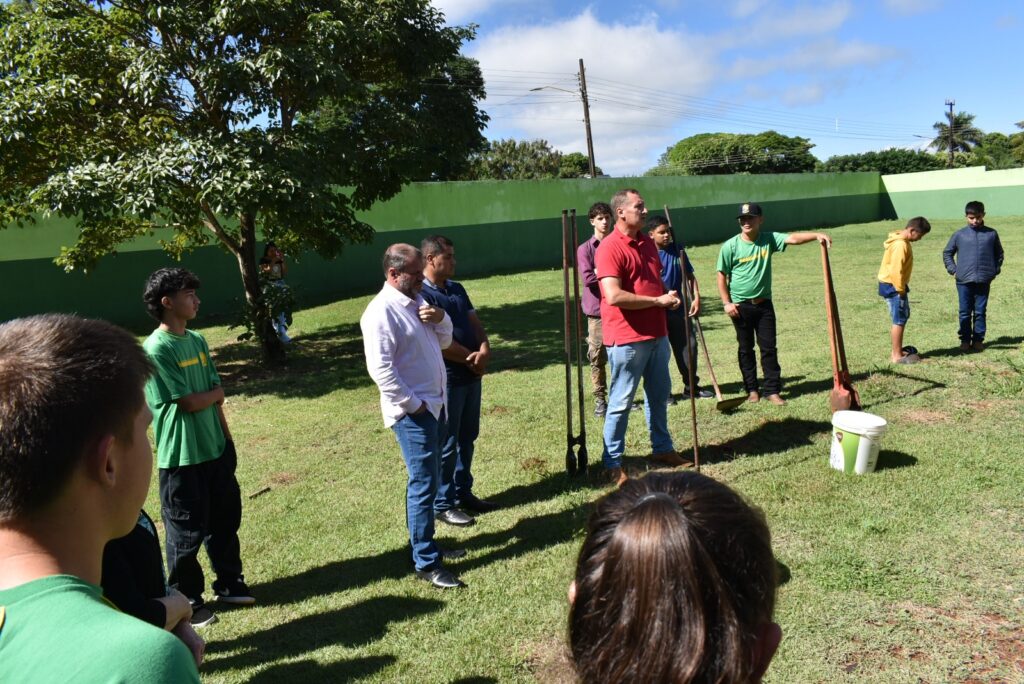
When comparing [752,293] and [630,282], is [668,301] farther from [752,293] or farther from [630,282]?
[752,293]

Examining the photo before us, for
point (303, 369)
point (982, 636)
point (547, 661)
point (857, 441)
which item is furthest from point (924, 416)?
point (303, 369)

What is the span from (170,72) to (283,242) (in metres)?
3.67

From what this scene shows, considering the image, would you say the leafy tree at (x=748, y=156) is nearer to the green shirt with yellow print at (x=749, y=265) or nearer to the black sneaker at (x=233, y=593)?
the green shirt with yellow print at (x=749, y=265)

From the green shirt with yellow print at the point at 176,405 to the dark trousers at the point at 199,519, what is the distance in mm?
84

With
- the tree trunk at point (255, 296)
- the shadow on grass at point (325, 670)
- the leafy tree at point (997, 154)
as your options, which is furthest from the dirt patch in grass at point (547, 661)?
the leafy tree at point (997, 154)

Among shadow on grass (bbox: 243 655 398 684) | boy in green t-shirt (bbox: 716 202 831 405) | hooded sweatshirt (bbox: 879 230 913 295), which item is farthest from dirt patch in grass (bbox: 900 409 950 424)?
shadow on grass (bbox: 243 655 398 684)

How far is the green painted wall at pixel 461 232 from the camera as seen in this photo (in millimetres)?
15352

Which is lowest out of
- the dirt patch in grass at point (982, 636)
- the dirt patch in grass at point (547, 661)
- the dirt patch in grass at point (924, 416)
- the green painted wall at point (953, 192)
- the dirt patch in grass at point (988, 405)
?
the dirt patch in grass at point (547, 661)

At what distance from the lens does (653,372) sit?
5328mm

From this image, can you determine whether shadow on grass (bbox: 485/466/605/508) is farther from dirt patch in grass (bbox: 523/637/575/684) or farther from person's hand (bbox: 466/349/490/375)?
dirt patch in grass (bbox: 523/637/575/684)

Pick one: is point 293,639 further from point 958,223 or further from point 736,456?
point 958,223

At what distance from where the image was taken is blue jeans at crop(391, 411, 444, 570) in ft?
13.3

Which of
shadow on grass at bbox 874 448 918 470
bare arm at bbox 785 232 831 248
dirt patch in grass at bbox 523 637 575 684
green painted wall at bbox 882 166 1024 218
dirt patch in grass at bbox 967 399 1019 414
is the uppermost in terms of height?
green painted wall at bbox 882 166 1024 218

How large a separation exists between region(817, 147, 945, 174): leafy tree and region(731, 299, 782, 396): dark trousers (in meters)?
55.4
